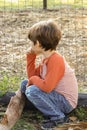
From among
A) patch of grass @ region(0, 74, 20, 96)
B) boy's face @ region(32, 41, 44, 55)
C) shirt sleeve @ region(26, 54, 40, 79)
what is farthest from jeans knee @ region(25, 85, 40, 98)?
patch of grass @ region(0, 74, 20, 96)

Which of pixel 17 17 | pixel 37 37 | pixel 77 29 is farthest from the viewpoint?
→ pixel 17 17

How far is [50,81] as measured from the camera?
169 inches

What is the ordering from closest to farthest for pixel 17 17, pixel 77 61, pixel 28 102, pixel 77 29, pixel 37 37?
pixel 37 37, pixel 28 102, pixel 77 61, pixel 77 29, pixel 17 17

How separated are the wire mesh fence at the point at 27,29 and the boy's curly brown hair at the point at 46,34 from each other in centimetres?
88

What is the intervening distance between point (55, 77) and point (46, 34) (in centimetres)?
42

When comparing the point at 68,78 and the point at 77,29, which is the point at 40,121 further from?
the point at 77,29

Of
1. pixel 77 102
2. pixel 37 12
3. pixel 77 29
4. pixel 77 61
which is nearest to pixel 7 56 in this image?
pixel 77 61

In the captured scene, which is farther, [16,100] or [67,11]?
[67,11]

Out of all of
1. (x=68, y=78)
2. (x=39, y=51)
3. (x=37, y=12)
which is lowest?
(x=37, y=12)

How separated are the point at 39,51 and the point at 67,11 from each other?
5474 millimetres

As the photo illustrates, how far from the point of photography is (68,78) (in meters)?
4.47

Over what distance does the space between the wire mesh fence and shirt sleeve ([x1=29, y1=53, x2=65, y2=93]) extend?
76 cm

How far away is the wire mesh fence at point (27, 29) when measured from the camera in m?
6.21

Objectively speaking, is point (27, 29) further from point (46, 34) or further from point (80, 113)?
point (46, 34)
